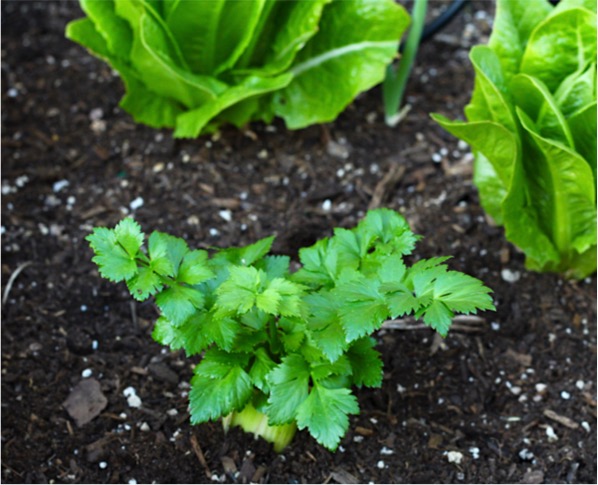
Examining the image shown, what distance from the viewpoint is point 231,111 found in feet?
8.89

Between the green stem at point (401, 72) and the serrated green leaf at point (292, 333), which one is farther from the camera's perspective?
the green stem at point (401, 72)

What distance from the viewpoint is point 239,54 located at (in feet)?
8.40

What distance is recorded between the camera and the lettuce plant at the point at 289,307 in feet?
5.39

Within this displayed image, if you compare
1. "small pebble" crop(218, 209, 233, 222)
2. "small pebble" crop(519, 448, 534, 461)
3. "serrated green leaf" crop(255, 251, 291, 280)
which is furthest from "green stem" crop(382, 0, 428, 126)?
"small pebble" crop(519, 448, 534, 461)

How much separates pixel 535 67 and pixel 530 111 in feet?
0.36

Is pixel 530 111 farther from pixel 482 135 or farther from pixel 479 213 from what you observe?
pixel 479 213

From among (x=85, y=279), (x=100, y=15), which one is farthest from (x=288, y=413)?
(x=100, y=15)

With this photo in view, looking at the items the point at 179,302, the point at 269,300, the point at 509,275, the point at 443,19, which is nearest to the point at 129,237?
the point at 179,302

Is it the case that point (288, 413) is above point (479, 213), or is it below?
above

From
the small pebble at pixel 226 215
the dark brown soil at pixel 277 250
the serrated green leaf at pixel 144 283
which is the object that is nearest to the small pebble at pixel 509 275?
the dark brown soil at pixel 277 250

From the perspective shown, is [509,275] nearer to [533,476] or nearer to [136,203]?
[533,476]

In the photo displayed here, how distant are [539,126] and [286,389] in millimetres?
936

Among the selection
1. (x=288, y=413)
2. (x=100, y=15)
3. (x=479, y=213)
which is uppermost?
(x=100, y=15)

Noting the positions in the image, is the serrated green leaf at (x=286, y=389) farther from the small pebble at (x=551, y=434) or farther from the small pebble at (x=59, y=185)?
the small pebble at (x=59, y=185)
